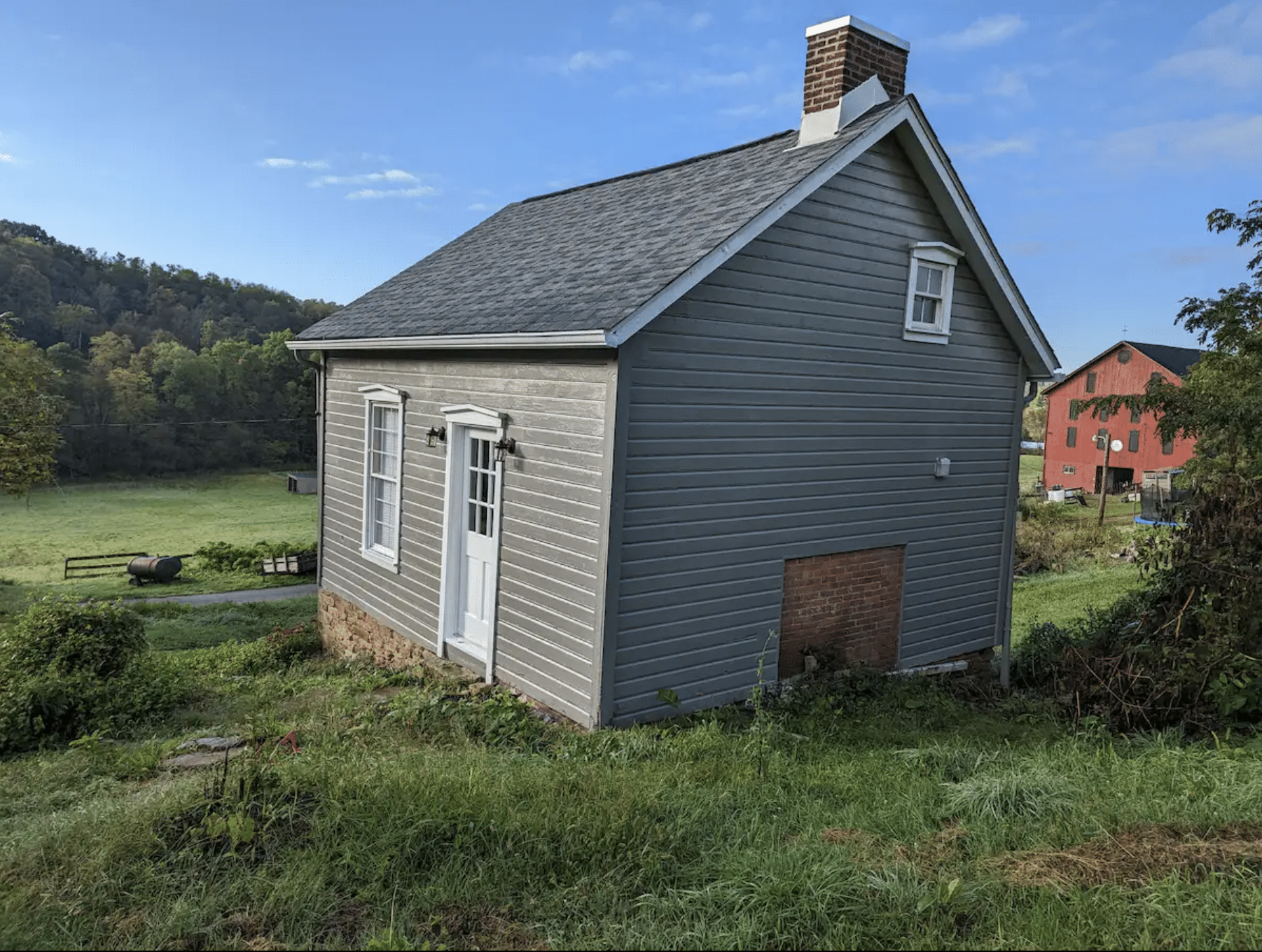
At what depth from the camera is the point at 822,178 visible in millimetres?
8430

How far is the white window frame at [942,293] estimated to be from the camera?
9.65 meters

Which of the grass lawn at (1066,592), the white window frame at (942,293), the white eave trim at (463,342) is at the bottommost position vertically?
the grass lawn at (1066,592)

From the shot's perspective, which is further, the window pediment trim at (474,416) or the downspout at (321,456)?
the downspout at (321,456)

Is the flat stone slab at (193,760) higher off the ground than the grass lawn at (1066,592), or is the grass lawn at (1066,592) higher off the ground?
the flat stone slab at (193,760)

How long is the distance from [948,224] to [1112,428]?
44505 mm

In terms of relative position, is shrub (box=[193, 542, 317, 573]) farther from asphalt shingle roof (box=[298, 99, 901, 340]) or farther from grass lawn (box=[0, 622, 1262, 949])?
grass lawn (box=[0, 622, 1262, 949])

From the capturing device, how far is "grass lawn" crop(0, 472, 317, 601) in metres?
26.0

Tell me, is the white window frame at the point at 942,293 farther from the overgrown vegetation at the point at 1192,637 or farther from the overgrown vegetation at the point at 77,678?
the overgrown vegetation at the point at 77,678

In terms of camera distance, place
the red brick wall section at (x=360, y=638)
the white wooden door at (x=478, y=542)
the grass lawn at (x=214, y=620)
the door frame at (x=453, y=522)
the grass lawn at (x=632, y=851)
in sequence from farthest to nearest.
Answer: the grass lawn at (x=214, y=620) → the red brick wall section at (x=360, y=638) → the door frame at (x=453, y=522) → the white wooden door at (x=478, y=542) → the grass lawn at (x=632, y=851)

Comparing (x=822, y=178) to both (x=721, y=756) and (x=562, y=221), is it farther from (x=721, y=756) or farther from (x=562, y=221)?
(x=721, y=756)

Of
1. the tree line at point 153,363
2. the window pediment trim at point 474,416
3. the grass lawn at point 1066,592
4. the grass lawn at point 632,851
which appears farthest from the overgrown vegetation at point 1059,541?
the tree line at point 153,363

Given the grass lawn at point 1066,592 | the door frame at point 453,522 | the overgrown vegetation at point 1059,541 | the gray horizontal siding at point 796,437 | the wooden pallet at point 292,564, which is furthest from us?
the wooden pallet at point 292,564

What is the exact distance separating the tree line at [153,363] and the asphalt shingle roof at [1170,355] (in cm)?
4855

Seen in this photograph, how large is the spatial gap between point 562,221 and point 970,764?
27.6 feet
